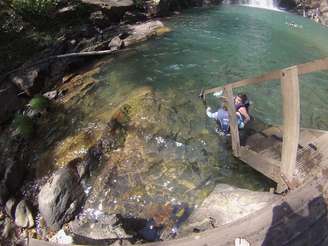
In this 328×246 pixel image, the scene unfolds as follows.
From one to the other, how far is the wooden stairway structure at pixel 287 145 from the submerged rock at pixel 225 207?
56 centimetres

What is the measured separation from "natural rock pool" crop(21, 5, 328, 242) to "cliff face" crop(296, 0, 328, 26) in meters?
6.92

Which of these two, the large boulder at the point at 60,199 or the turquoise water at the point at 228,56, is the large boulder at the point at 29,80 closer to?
the turquoise water at the point at 228,56

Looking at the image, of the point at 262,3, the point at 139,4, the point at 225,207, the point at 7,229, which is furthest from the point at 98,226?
the point at 262,3

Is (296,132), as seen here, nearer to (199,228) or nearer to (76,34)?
(199,228)

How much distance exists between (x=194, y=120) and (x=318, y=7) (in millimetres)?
19767

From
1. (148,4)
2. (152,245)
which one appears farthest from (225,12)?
(152,245)

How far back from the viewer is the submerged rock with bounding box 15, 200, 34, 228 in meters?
8.22

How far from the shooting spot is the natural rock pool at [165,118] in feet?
28.1

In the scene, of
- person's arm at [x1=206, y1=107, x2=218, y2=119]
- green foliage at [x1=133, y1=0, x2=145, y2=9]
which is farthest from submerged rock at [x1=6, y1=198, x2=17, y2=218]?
green foliage at [x1=133, y1=0, x2=145, y2=9]

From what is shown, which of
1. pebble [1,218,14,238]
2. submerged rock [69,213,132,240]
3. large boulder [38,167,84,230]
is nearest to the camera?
submerged rock [69,213,132,240]

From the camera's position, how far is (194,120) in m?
11.0

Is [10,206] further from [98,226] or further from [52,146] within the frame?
[98,226]

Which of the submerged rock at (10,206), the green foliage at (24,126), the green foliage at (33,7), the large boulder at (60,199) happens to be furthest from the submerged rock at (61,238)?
the green foliage at (33,7)

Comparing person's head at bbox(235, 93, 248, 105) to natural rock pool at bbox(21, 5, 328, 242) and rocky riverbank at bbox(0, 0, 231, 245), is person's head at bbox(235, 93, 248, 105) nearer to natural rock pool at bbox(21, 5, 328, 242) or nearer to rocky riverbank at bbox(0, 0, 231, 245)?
natural rock pool at bbox(21, 5, 328, 242)
